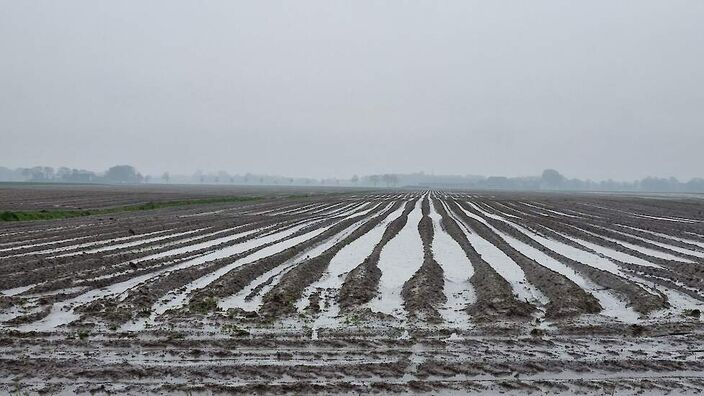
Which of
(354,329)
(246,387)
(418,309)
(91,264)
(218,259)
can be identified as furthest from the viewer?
(218,259)

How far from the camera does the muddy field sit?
6.33 m

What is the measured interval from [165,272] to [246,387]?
7583mm

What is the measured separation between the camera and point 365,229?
2339 cm

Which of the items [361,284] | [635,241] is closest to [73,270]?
[361,284]

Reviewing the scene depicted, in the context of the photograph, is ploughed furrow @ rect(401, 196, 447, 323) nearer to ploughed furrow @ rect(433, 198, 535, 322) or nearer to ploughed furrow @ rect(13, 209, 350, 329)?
ploughed furrow @ rect(433, 198, 535, 322)

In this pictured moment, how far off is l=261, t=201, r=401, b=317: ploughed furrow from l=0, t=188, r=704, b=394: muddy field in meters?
0.05

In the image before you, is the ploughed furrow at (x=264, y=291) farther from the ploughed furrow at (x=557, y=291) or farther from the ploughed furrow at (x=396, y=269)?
the ploughed furrow at (x=557, y=291)

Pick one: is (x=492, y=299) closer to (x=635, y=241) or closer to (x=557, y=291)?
(x=557, y=291)

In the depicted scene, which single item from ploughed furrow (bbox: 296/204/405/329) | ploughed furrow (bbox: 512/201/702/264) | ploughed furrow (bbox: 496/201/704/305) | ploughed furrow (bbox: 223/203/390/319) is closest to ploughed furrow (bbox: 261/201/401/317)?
ploughed furrow (bbox: 223/203/390/319)

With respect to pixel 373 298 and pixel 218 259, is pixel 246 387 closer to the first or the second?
pixel 373 298

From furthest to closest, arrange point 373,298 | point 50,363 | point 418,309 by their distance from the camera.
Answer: point 373,298, point 418,309, point 50,363

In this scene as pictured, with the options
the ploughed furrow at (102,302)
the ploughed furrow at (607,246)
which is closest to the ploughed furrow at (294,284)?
the ploughed furrow at (102,302)

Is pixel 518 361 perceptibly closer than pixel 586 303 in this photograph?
Yes

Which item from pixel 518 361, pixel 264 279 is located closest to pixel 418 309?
pixel 518 361
